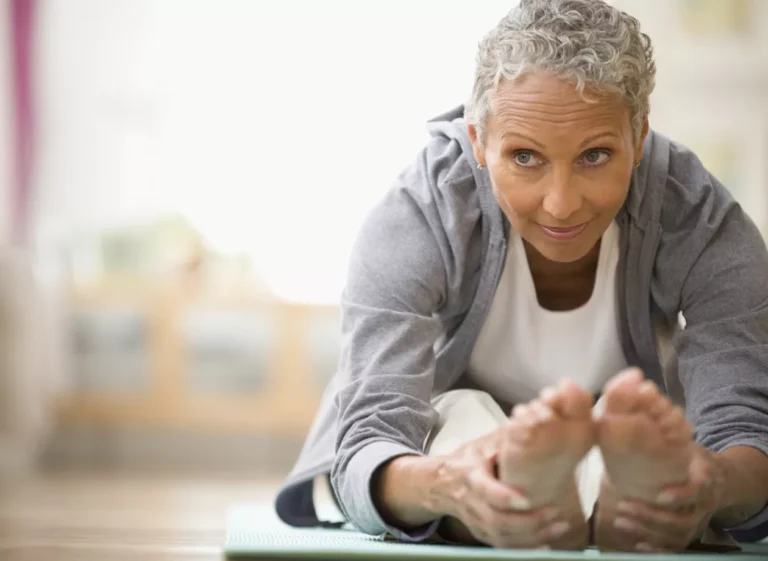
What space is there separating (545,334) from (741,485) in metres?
0.42

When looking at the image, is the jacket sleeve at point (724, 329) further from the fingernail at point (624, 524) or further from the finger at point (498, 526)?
the finger at point (498, 526)

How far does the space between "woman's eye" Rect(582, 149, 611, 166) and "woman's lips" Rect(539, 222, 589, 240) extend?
9 centimetres

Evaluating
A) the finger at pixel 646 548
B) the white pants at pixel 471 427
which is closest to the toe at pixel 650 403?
the finger at pixel 646 548

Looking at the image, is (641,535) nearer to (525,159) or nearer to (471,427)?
(471,427)

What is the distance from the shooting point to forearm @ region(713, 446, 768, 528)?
4.61ft

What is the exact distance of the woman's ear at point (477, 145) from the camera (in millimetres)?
1588

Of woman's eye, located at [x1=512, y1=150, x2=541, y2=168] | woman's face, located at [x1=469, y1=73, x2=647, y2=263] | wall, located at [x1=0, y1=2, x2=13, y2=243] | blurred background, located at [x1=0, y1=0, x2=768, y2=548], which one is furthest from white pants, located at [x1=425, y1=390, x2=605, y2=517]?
wall, located at [x1=0, y1=2, x2=13, y2=243]

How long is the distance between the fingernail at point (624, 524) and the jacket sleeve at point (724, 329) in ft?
0.89

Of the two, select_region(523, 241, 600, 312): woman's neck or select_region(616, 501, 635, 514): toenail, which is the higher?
select_region(523, 241, 600, 312): woman's neck

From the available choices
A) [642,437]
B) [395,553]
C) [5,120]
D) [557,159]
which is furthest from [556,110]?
[5,120]

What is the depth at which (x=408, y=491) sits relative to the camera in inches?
54.7

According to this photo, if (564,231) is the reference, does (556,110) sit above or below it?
above

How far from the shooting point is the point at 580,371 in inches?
69.7

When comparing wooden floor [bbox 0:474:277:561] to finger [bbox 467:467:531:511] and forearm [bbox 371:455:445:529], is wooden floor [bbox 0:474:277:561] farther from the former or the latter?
finger [bbox 467:467:531:511]
